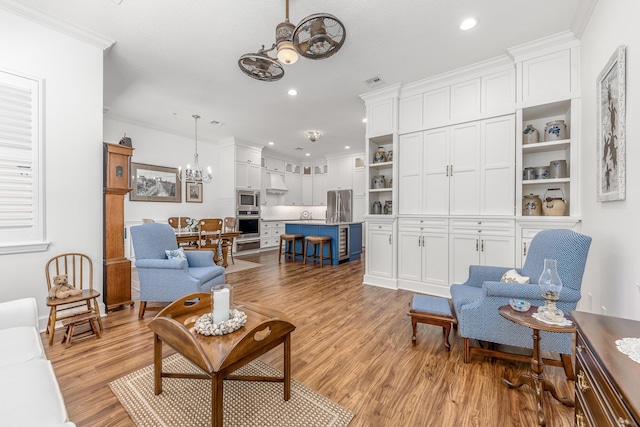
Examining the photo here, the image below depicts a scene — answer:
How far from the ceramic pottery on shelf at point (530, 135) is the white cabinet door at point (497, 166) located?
0.49ft

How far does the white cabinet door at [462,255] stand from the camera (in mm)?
3490

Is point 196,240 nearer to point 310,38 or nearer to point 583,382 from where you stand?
point 310,38

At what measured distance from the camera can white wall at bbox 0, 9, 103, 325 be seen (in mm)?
2465

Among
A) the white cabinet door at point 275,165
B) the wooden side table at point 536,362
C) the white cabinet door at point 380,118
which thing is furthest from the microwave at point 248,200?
the wooden side table at point 536,362

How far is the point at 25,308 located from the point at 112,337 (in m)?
0.85

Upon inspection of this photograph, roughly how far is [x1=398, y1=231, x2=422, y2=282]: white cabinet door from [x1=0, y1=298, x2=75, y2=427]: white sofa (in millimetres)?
A: 3821

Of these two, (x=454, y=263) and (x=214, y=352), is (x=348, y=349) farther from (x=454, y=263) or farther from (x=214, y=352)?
(x=454, y=263)

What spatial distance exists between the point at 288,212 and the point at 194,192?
3344mm

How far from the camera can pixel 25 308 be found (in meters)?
1.78

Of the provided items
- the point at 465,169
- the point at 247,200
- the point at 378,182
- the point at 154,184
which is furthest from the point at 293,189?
the point at 465,169

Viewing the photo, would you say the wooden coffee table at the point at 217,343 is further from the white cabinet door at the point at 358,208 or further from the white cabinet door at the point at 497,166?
the white cabinet door at the point at 358,208

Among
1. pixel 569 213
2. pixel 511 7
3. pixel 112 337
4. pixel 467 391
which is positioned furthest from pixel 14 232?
pixel 569 213

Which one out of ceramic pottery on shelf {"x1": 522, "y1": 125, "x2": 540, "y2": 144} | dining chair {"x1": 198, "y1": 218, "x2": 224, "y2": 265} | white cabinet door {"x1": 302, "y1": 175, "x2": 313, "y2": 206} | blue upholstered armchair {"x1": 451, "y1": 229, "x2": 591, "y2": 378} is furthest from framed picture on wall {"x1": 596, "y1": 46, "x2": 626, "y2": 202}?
white cabinet door {"x1": 302, "y1": 175, "x2": 313, "y2": 206}

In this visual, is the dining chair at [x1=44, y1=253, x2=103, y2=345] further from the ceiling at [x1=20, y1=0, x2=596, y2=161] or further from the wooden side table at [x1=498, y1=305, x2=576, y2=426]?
the wooden side table at [x1=498, y1=305, x2=576, y2=426]
